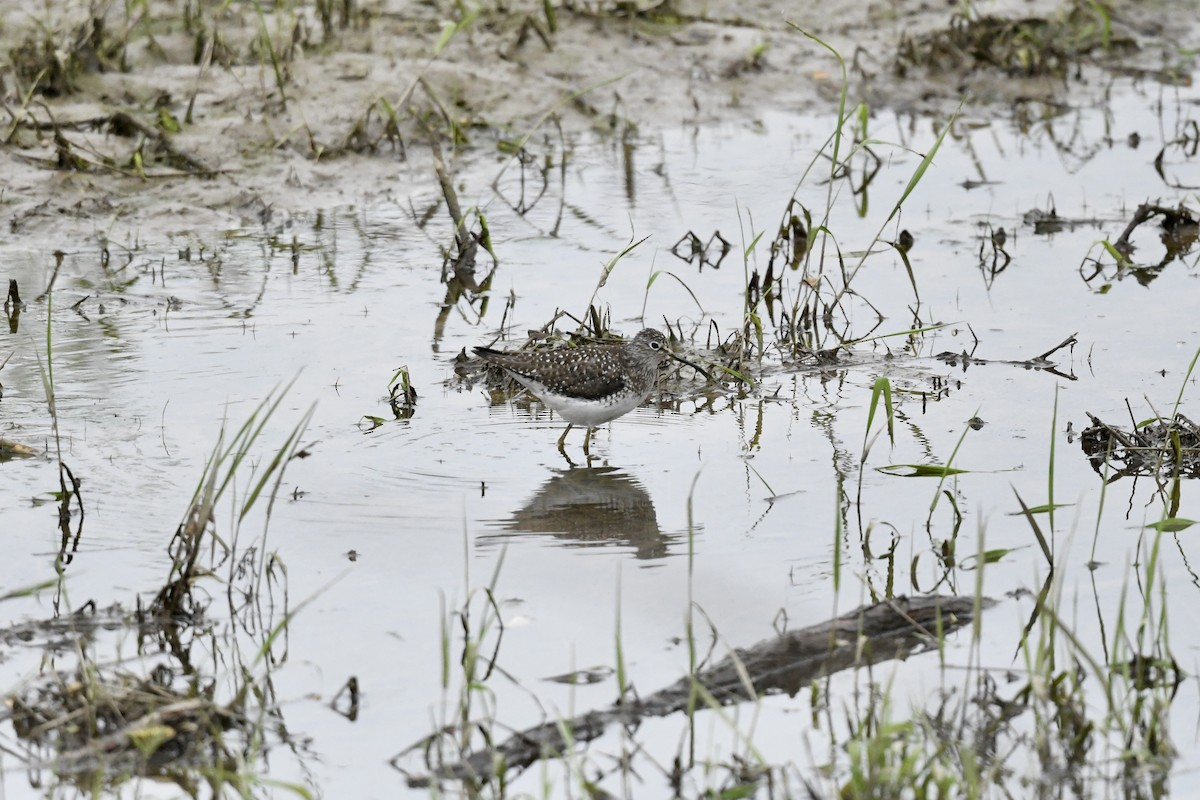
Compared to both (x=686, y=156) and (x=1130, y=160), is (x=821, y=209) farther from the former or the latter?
(x=1130, y=160)

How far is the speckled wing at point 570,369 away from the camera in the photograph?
7.21m

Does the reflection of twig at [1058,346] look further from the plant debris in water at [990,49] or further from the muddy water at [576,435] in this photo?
the plant debris in water at [990,49]

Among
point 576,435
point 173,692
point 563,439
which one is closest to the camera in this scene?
point 173,692

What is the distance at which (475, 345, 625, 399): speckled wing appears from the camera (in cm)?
721

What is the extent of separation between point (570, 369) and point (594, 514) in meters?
1.04

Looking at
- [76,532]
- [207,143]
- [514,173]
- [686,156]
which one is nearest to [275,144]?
[207,143]

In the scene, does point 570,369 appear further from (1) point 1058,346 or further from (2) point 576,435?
(1) point 1058,346

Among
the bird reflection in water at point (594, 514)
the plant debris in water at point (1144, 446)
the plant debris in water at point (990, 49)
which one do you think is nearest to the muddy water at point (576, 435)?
the bird reflection in water at point (594, 514)

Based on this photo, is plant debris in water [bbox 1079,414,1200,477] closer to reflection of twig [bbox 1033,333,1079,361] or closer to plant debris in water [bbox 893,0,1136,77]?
reflection of twig [bbox 1033,333,1079,361]

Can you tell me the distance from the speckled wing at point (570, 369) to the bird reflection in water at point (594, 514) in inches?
16.1

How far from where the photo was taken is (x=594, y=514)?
657 centimetres

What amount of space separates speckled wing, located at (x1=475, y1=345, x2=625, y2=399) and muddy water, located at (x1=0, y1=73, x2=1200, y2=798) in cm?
34

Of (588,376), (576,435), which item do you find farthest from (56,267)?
(588,376)

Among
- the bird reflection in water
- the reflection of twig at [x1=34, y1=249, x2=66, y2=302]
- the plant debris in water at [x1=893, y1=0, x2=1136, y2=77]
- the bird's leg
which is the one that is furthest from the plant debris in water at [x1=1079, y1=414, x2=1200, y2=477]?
the plant debris in water at [x1=893, y1=0, x2=1136, y2=77]
